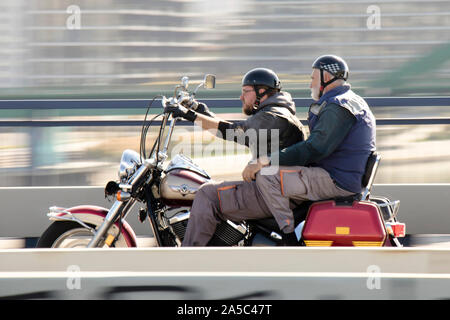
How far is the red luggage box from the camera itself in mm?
3336

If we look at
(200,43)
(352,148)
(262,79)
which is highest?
(200,43)

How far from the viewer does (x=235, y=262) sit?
2.41 metres

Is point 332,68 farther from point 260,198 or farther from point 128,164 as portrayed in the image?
point 128,164

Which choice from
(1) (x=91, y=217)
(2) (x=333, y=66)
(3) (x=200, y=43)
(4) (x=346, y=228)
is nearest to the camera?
(4) (x=346, y=228)

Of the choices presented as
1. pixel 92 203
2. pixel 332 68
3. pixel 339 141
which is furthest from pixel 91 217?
pixel 92 203

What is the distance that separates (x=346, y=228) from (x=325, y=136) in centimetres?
45

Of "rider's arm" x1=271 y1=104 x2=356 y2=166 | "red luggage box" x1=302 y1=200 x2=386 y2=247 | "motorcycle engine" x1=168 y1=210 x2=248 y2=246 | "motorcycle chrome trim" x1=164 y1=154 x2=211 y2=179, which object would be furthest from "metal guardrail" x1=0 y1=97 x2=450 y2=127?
"red luggage box" x1=302 y1=200 x2=386 y2=247

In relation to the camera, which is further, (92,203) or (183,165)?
(92,203)

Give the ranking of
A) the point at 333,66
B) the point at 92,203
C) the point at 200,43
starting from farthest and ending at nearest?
the point at 200,43 < the point at 92,203 < the point at 333,66

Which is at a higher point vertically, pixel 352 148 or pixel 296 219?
pixel 352 148

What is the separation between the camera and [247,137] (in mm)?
3740

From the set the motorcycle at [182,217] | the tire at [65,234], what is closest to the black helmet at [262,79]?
the motorcycle at [182,217]

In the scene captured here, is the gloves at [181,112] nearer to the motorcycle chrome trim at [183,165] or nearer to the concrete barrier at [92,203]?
the motorcycle chrome trim at [183,165]

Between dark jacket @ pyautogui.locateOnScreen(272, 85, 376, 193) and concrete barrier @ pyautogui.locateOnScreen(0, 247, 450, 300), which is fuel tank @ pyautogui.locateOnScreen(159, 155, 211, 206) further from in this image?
concrete barrier @ pyautogui.locateOnScreen(0, 247, 450, 300)
